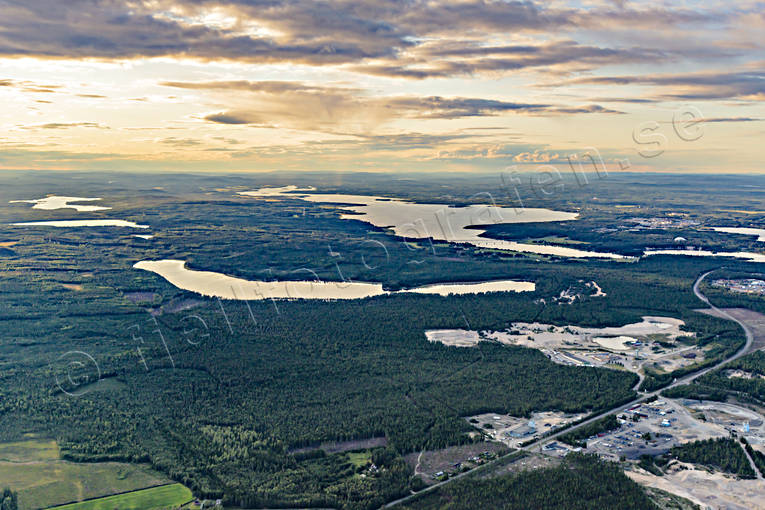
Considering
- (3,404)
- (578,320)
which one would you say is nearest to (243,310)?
(3,404)

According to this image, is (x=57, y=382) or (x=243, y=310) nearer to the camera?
(x=57, y=382)

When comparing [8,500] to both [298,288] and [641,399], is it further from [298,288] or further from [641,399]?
[298,288]

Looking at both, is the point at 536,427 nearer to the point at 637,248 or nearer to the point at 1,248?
the point at 637,248

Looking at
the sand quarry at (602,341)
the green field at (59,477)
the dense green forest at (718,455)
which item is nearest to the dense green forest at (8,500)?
the green field at (59,477)

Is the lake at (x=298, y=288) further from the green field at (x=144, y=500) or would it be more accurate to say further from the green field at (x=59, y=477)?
the green field at (x=144, y=500)

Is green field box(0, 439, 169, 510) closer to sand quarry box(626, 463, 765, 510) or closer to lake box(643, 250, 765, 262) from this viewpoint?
sand quarry box(626, 463, 765, 510)

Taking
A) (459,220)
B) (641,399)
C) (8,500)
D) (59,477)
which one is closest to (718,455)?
(641,399)
